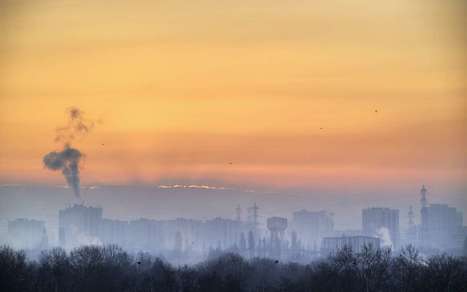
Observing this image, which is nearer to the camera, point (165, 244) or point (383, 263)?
point (383, 263)

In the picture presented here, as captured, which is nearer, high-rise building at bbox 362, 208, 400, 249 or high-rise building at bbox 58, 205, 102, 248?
high-rise building at bbox 58, 205, 102, 248

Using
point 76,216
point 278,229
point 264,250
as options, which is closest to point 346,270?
point 264,250

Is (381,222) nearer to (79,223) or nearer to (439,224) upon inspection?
(439,224)

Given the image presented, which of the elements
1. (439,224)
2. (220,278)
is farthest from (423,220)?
(220,278)

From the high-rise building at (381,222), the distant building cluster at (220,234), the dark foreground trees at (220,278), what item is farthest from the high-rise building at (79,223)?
the dark foreground trees at (220,278)

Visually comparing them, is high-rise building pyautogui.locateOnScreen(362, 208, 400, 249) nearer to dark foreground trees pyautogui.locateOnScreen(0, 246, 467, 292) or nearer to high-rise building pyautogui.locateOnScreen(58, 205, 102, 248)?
high-rise building pyautogui.locateOnScreen(58, 205, 102, 248)

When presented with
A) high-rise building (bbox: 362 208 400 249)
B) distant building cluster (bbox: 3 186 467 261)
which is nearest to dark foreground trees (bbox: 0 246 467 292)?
distant building cluster (bbox: 3 186 467 261)

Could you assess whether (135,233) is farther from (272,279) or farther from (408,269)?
(408,269)
